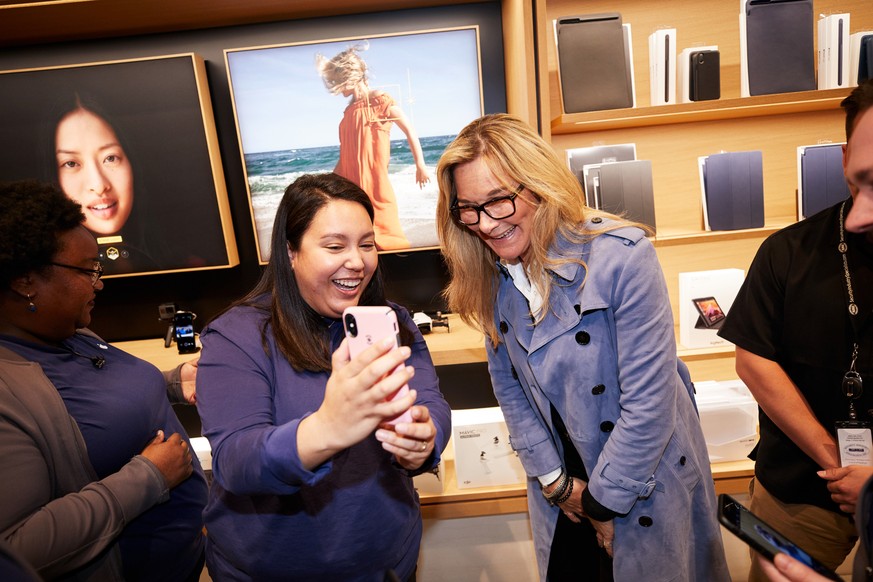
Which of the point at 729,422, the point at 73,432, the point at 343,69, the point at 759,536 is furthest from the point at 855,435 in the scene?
the point at 343,69

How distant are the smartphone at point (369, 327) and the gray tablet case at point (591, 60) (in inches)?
63.6

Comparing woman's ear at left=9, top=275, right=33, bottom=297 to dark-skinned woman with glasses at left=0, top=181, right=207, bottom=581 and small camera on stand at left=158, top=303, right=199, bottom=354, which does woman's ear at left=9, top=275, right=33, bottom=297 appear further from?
small camera on stand at left=158, top=303, right=199, bottom=354

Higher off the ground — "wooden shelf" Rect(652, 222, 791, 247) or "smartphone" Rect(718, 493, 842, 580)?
"wooden shelf" Rect(652, 222, 791, 247)

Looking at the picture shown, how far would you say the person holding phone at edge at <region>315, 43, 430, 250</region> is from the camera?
7.79ft

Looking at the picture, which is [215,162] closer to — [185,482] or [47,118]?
[47,118]

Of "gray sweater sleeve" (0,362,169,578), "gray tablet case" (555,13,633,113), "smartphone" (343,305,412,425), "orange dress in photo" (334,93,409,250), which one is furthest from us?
"orange dress in photo" (334,93,409,250)

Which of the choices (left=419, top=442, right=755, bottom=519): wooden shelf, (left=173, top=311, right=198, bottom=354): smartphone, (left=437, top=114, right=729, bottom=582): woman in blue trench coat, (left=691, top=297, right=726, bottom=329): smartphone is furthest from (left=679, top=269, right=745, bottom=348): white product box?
(left=173, top=311, right=198, bottom=354): smartphone

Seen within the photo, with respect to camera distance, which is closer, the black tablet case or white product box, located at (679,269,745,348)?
the black tablet case

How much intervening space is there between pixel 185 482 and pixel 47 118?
1885 millimetres

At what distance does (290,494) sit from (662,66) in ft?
7.21

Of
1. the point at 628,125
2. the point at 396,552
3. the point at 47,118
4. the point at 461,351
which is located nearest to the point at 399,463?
the point at 396,552

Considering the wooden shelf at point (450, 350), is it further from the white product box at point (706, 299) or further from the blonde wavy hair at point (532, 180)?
the blonde wavy hair at point (532, 180)

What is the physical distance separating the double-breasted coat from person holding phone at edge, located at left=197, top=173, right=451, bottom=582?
0.37 metres

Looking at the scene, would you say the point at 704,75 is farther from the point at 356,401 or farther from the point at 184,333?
the point at 184,333
